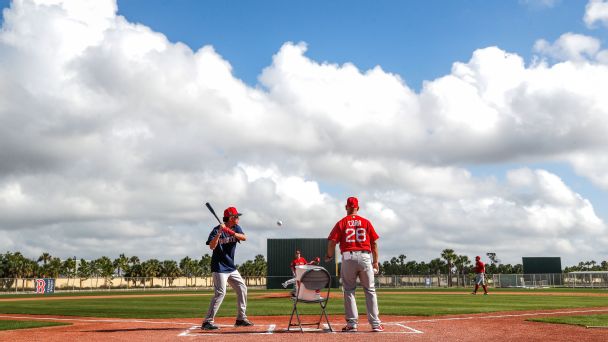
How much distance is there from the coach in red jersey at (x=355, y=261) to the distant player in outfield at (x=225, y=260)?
1.79 metres

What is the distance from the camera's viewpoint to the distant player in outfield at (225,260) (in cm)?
916

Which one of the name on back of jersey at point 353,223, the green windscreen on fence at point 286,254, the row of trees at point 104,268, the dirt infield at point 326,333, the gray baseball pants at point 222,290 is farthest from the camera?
the row of trees at point 104,268

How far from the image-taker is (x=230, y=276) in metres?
9.48

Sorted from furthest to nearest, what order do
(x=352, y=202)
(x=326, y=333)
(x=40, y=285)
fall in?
(x=40, y=285) < (x=352, y=202) < (x=326, y=333)

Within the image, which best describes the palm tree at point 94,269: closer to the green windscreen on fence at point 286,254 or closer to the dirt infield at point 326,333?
the green windscreen on fence at point 286,254

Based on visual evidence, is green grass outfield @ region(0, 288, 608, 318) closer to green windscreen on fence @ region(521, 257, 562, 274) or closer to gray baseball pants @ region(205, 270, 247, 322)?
gray baseball pants @ region(205, 270, 247, 322)

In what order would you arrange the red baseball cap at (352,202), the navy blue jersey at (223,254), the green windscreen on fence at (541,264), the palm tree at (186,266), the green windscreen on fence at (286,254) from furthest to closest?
the palm tree at (186,266)
the green windscreen on fence at (541,264)
the green windscreen on fence at (286,254)
the navy blue jersey at (223,254)
the red baseball cap at (352,202)

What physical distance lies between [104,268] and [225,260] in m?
103

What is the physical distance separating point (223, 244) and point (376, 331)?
2.93m

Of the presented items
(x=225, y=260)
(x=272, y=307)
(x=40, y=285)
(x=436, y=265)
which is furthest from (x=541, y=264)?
(x=436, y=265)

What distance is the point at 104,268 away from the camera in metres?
→ 104

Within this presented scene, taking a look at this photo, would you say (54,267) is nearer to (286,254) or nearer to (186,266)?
(186,266)

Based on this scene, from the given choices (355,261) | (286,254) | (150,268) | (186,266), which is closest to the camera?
(355,261)

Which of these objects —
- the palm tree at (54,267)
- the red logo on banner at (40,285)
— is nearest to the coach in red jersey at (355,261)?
the red logo on banner at (40,285)
